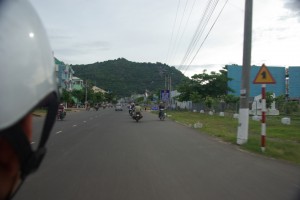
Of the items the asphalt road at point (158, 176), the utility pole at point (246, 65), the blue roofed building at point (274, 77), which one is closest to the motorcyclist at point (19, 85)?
the asphalt road at point (158, 176)

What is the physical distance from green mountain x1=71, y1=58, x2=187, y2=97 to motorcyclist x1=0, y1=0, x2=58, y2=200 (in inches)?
4313

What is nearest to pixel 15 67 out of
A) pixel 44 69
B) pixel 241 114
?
pixel 44 69

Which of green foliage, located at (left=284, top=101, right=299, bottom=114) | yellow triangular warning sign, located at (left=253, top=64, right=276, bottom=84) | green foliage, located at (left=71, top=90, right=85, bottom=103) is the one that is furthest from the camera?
green foliage, located at (left=71, top=90, right=85, bottom=103)

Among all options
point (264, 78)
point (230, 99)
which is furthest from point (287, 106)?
point (264, 78)

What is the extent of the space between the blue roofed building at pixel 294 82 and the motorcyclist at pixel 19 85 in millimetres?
62737

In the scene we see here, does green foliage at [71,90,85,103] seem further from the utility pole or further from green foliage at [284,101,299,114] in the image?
the utility pole

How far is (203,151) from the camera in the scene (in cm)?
1402

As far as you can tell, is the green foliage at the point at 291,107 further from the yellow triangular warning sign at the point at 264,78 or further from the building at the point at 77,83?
the building at the point at 77,83

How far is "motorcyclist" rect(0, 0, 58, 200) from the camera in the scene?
157 cm

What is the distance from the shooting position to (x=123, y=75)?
Answer: 13838 centimetres

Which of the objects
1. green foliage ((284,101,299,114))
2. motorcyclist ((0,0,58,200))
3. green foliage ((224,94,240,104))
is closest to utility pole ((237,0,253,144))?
motorcyclist ((0,0,58,200))

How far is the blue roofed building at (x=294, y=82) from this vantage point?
201 ft

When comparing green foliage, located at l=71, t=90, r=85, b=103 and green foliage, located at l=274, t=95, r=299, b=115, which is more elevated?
green foliage, located at l=71, t=90, r=85, b=103

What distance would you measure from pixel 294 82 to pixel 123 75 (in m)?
81.6
